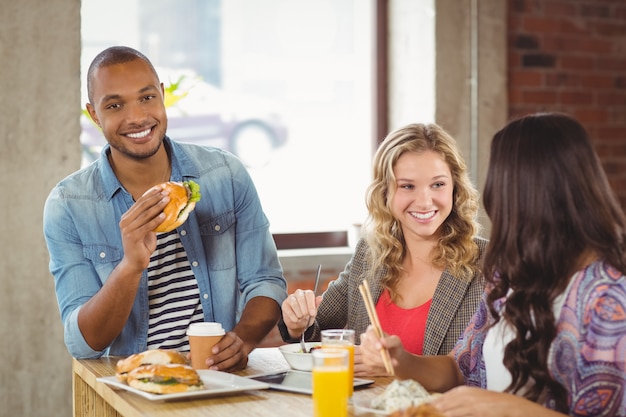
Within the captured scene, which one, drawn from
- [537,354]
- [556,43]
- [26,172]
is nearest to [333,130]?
[556,43]

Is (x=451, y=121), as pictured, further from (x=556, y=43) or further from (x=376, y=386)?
(x=376, y=386)

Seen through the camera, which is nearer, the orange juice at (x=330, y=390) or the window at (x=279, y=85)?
the orange juice at (x=330, y=390)

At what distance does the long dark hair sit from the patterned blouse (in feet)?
0.08

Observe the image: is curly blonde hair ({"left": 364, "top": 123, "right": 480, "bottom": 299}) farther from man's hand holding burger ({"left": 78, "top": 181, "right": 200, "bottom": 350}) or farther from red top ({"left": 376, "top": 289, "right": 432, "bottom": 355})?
man's hand holding burger ({"left": 78, "top": 181, "right": 200, "bottom": 350})

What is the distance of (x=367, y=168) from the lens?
461 cm

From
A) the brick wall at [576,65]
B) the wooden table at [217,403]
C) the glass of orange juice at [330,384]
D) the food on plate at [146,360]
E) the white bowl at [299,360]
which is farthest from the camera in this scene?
the brick wall at [576,65]

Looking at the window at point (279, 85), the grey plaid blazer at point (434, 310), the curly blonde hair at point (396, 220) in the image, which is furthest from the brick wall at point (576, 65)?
the grey plaid blazer at point (434, 310)

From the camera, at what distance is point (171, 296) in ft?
8.46

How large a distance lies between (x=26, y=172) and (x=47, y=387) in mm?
908

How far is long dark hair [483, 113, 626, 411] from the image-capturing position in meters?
1.67

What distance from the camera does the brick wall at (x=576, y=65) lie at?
4496 millimetres

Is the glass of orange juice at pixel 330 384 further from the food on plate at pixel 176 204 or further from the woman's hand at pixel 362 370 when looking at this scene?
the food on plate at pixel 176 204

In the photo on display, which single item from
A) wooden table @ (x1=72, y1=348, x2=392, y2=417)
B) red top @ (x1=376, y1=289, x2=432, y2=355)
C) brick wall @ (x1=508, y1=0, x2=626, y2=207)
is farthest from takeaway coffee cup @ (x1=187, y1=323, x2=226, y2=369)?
brick wall @ (x1=508, y1=0, x2=626, y2=207)

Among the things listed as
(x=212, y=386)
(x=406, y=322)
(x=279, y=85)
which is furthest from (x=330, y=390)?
(x=279, y=85)
